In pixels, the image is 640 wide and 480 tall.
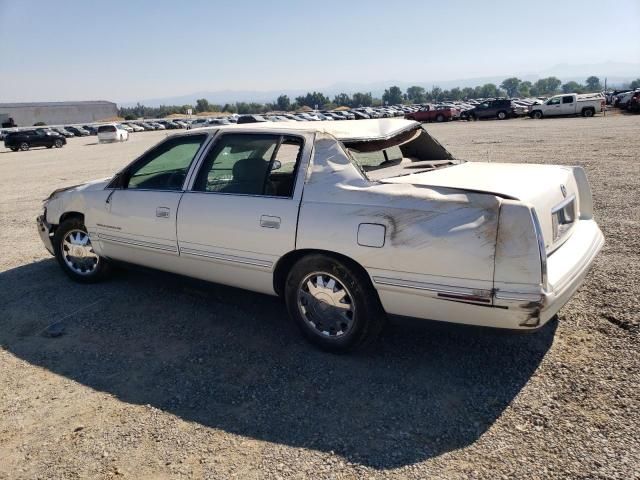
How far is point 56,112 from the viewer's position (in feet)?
419

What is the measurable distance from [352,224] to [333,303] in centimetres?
61

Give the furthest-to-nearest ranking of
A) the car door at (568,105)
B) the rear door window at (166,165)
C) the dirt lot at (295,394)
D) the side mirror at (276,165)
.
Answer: the car door at (568,105)
the rear door window at (166,165)
the side mirror at (276,165)
the dirt lot at (295,394)

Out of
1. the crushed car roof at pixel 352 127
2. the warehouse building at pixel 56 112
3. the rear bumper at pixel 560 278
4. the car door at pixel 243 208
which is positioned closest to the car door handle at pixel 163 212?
the car door at pixel 243 208

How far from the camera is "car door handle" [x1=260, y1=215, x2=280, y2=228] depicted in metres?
3.71

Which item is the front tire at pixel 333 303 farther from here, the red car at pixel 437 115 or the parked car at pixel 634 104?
the red car at pixel 437 115

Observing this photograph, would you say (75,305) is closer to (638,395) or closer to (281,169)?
(281,169)

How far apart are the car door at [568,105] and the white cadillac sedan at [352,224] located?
36340 millimetres

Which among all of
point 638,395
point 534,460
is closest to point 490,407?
point 534,460

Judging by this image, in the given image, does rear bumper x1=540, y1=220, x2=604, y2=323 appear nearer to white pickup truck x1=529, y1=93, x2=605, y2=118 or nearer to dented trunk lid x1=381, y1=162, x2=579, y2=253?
dented trunk lid x1=381, y1=162, x2=579, y2=253

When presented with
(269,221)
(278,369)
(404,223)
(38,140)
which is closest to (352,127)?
(269,221)

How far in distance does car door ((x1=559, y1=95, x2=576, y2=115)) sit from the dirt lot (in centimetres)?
3574

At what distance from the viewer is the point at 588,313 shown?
4133 mm

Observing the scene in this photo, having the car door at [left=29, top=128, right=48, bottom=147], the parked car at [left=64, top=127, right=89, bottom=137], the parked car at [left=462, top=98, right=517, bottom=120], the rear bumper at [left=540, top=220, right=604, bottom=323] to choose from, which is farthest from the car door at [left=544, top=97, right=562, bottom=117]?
the parked car at [left=64, top=127, right=89, bottom=137]

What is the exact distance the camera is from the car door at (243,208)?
374cm
